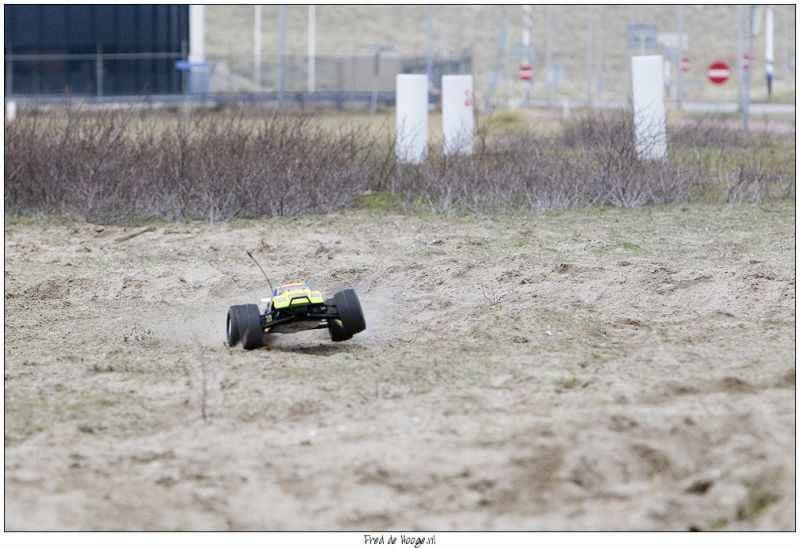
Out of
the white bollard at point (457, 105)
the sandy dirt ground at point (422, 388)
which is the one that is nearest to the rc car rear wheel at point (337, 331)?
the sandy dirt ground at point (422, 388)

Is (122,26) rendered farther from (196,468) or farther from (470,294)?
(196,468)

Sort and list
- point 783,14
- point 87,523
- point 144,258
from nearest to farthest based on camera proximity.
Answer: point 87,523, point 144,258, point 783,14

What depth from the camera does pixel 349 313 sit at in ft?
26.8

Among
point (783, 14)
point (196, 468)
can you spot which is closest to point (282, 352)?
point (196, 468)

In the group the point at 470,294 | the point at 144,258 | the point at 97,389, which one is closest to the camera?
the point at 97,389

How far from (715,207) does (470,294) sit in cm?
550

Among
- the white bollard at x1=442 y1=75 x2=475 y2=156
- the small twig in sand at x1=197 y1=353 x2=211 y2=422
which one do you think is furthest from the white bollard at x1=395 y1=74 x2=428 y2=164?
the small twig in sand at x1=197 y1=353 x2=211 y2=422

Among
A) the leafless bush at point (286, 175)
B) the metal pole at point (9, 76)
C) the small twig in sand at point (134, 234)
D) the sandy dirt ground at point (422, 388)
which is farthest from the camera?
the metal pole at point (9, 76)

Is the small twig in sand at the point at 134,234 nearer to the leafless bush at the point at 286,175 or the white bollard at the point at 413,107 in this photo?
the leafless bush at the point at 286,175

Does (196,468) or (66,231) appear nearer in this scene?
(196,468)

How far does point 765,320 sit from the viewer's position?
848 cm

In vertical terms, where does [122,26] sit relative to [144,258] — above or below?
above

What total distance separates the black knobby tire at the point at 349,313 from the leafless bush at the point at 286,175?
6278 mm

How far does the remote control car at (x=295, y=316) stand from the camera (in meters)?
8.03
